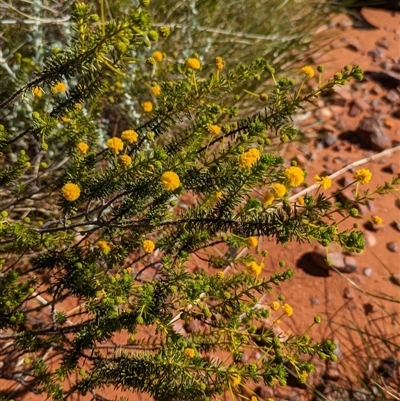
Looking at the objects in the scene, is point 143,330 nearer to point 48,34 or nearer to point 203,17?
point 48,34

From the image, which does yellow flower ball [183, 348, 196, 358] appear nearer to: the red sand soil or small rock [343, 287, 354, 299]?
the red sand soil

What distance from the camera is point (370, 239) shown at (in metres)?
2.56

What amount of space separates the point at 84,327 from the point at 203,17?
1.95 m

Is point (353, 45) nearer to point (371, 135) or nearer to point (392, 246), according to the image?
point (371, 135)

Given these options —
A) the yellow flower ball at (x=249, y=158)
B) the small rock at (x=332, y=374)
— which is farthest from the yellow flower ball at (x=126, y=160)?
the small rock at (x=332, y=374)

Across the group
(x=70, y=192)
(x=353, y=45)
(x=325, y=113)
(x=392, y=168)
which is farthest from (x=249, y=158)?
(x=353, y=45)

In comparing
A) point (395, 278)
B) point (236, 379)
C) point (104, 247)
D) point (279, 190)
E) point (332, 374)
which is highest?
point (279, 190)

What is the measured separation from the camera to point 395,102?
10.8 ft

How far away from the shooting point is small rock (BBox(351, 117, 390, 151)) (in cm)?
298

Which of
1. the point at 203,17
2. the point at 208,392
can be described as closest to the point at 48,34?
the point at 203,17

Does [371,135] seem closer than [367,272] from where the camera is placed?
No

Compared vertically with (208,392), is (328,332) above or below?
below

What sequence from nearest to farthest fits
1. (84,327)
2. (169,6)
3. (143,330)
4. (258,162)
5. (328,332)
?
1. (258,162)
2. (84,327)
3. (143,330)
4. (328,332)
5. (169,6)

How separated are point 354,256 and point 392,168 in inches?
25.6
